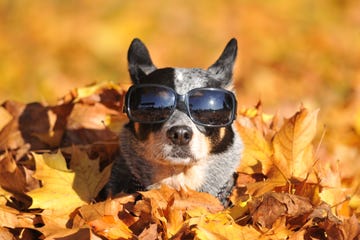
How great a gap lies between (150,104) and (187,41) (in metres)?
7.63

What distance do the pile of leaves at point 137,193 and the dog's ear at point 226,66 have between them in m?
0.28

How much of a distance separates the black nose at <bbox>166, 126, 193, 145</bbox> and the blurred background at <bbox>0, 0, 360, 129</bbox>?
16.2 feet

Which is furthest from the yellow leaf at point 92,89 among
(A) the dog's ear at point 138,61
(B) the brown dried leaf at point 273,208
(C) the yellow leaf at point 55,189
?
(B) the brown dried leaf at point 273,208

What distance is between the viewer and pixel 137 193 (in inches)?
155

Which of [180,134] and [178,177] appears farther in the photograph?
[178,177]

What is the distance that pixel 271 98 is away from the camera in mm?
9008

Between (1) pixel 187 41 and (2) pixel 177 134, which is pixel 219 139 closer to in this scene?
(2) pixel 177 134

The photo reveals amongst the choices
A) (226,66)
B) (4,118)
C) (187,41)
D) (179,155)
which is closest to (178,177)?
(179,155)

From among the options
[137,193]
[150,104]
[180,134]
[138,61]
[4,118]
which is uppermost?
[138,61]

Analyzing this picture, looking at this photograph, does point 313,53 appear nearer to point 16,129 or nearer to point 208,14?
point 208,14

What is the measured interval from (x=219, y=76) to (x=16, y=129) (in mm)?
1230

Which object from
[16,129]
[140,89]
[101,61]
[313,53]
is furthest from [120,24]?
[140,89]

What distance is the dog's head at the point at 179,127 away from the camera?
3.81 m

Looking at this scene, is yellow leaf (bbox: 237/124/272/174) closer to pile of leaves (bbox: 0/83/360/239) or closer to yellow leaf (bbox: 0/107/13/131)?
pile of leaves (bbox: 0/83/360/239)
